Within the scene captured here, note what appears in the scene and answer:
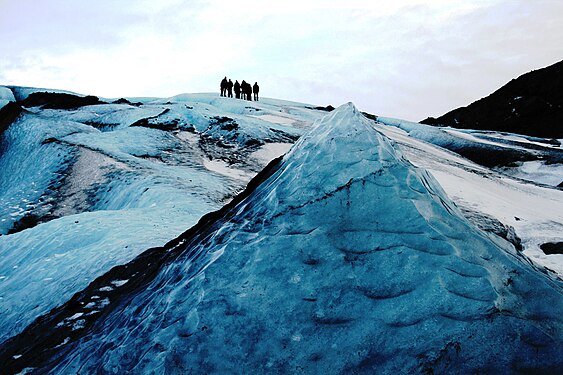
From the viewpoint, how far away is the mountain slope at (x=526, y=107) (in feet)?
107

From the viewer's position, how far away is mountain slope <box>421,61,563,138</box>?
32.6 meters

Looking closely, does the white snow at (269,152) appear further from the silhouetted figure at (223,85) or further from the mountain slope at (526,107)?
the mountain slope at (526,107)

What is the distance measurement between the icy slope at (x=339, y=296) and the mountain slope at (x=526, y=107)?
33.6m

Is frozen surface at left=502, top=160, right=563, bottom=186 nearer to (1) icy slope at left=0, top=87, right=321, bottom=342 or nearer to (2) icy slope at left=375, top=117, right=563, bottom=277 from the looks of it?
(2) icy slope at left=375, top=117, right=563, bottom=277

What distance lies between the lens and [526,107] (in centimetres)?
3525

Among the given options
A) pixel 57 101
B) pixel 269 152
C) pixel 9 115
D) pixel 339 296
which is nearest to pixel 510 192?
Answer: pixel 269 152

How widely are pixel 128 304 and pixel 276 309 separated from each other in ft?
5.58

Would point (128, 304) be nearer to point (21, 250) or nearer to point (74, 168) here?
point (21, 250)

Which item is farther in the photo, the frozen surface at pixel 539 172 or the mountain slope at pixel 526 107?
the mountain slope at pixel 526 107

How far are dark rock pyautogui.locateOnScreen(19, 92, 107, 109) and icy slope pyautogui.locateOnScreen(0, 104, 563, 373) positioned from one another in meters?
21.6

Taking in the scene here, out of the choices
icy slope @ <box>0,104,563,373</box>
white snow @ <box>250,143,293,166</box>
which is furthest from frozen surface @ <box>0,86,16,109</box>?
icy slope @ <box>0,104,563,373</box>

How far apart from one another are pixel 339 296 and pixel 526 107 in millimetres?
39910

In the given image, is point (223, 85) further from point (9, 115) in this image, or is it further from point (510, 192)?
point (510, 192)

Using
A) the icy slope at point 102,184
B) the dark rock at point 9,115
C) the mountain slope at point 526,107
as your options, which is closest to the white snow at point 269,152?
the icy slope at point 102,184
